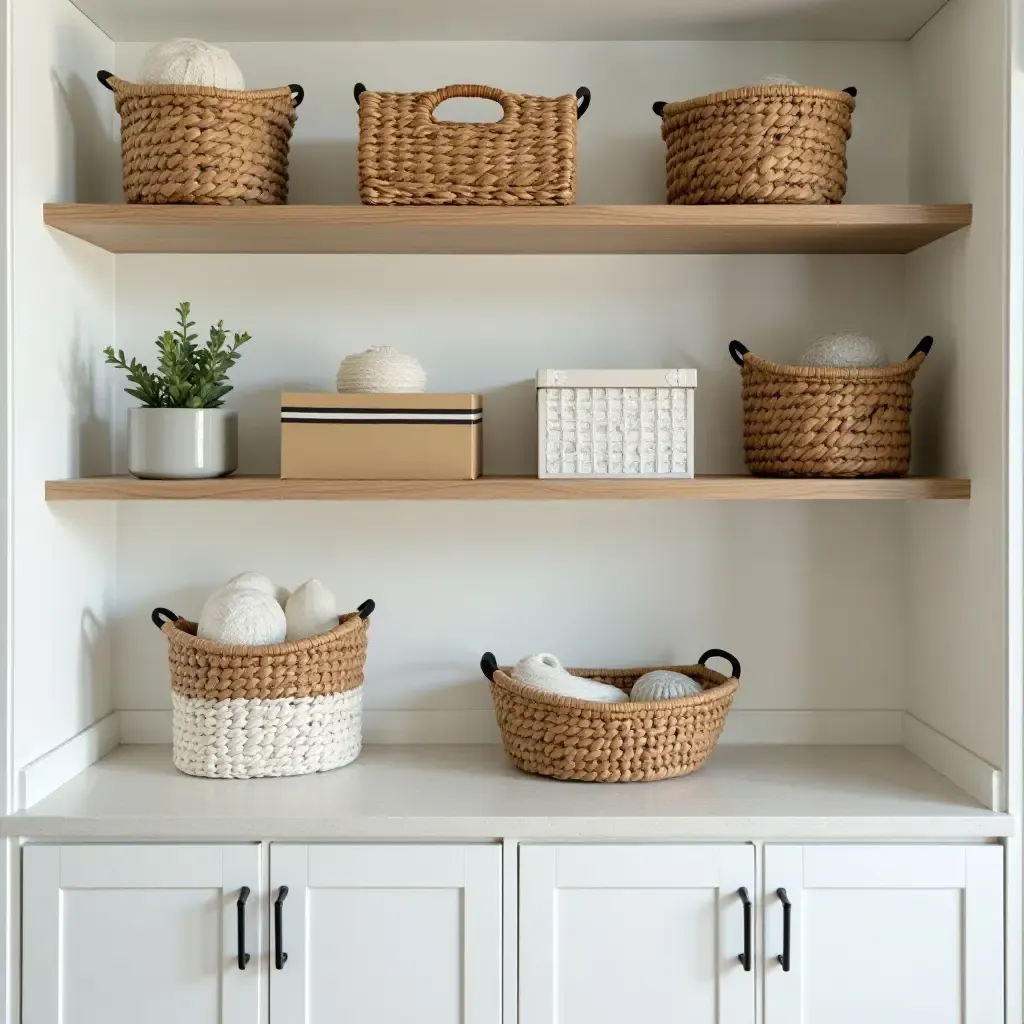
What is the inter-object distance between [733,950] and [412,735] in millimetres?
727

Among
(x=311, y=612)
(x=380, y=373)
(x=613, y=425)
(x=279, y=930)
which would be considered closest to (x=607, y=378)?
(x=613, y=425)

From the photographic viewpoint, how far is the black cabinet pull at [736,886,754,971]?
1.73 meters

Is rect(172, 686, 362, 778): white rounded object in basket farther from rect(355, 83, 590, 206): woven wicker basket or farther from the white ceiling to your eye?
the white ceiling

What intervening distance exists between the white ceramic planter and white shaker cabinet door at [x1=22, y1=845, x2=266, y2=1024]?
0.60m

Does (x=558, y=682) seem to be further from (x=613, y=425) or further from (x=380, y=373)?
(x=380, y=373)

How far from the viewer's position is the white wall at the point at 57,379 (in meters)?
1.78

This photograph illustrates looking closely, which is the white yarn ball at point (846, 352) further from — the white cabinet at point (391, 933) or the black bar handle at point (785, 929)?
the white cabinet at point (391, 933)

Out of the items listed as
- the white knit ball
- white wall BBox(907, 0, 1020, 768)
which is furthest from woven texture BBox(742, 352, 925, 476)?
the white knit ball

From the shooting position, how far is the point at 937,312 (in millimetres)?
2023

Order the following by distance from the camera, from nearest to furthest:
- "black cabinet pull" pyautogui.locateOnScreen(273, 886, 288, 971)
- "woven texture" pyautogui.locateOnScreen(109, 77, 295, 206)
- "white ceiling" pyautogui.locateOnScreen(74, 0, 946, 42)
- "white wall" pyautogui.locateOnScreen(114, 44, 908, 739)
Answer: "black cabinet pull" pyautogui.locateOnScreen(273, 886, 288, 971) < "woven texture" pyautogui.locateOnScreen(109, 77, 295, 206) < "white ceiling" pyautogui.locateOnScreen(74, 0, 946, 42) < "white wall" pyautogui.locateOnScreen(114, 44, 908, 739)

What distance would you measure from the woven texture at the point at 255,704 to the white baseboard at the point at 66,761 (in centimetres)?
17

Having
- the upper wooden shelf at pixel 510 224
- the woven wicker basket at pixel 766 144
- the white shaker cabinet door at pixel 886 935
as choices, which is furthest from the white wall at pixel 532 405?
the white shaker cabinet door at pixel 886 935

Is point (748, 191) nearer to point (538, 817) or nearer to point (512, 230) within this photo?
point (512, 230)

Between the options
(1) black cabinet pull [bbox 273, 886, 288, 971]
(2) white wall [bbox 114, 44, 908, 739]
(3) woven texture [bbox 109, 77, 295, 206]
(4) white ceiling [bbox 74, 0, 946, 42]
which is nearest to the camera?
(1) black cabinet pull [bbox 273, 886, 288, 971]
